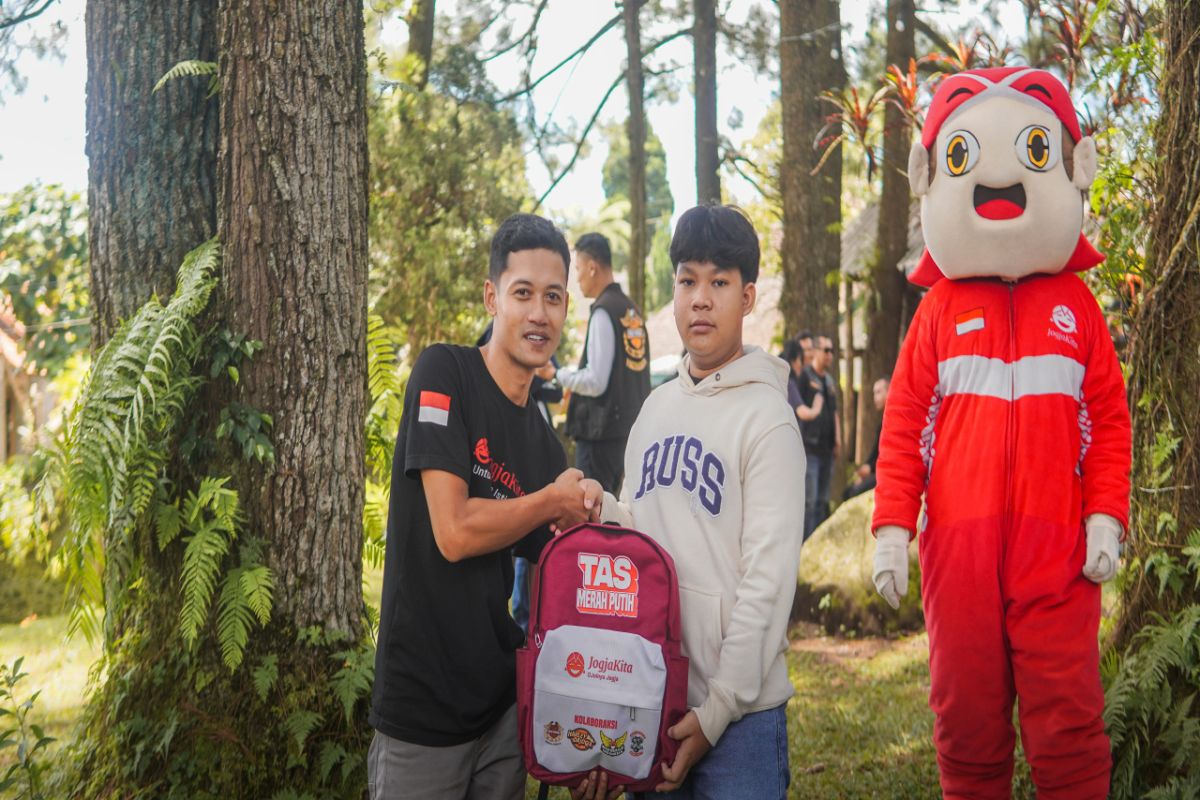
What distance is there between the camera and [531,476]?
290 cm

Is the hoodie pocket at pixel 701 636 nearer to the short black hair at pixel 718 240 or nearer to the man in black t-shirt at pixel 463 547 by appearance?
the man in black t-shirt at pixel 463 547

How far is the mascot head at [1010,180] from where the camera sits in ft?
10.6

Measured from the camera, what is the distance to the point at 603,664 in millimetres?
2434

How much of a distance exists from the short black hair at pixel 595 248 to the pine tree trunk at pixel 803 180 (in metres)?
4.12

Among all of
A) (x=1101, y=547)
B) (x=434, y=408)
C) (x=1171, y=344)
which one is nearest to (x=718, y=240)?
(x=434, y=408)

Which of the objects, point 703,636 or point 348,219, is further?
point 348,219

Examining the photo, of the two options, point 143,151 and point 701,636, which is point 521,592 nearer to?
point 143,151

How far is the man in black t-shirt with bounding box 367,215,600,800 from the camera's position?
262 cm

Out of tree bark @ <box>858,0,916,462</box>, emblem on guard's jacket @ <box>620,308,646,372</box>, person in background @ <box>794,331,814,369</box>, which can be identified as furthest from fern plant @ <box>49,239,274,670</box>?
tree bark @ <box>858,0,916,462</box>

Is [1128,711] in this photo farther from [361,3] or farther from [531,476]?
[361,3]

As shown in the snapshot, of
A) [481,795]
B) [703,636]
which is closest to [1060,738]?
[703,636]

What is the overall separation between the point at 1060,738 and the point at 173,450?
129 inches

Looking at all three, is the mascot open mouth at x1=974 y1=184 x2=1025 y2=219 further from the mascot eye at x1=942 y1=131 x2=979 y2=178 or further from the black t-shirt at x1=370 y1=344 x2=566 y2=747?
the black t-shirt at x1=370 y1=344 x2=566 y2=747

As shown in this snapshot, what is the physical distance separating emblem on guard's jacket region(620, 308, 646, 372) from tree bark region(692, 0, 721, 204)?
11.9 feet
